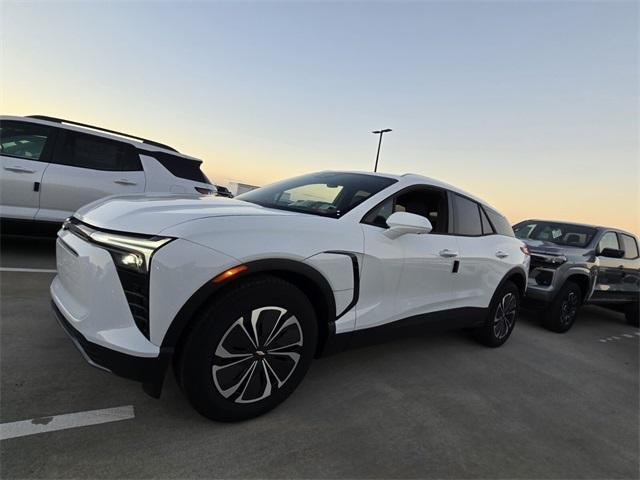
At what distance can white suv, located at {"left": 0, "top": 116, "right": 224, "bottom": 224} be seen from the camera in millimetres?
4605

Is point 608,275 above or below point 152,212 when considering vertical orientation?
below

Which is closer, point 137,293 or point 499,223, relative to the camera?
point 137,293

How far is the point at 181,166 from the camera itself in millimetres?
5676

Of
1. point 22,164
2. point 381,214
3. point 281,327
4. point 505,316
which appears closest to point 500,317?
point 505,316

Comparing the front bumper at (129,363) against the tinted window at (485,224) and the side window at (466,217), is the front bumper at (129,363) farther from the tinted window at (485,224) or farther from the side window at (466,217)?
the tinted window at (485,224)

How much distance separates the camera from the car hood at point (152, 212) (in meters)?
1.87

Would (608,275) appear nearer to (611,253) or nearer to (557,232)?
(611,253)

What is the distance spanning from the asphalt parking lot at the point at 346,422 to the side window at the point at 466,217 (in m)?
1.22

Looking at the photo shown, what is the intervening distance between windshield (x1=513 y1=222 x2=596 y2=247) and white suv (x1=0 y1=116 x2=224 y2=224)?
5.68 m

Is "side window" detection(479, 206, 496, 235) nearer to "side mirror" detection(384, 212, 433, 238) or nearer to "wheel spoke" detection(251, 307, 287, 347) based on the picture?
"side mirror" detection(384, 212, 433, 238)

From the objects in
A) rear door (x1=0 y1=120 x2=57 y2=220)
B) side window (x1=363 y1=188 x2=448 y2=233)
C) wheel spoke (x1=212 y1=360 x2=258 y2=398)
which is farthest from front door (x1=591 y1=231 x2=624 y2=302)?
rear door (x1=0 y1=120 x2=57 y2=220)

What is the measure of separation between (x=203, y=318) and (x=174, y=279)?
0.24 metres

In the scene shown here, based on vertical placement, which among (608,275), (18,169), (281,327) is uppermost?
(18,169)

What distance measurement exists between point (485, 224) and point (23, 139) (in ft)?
17.9
